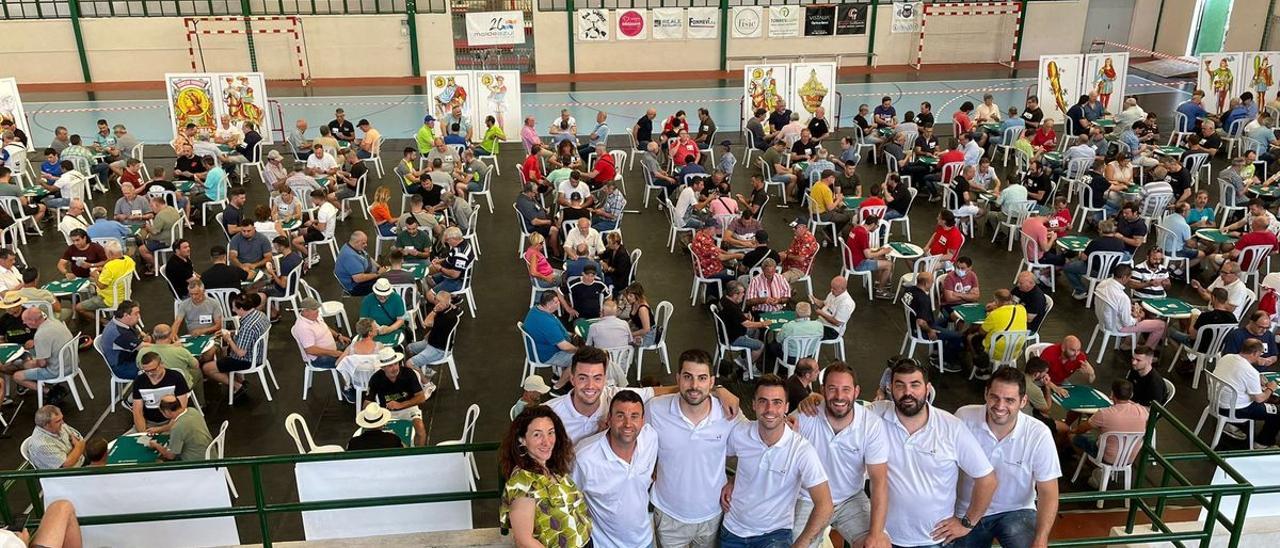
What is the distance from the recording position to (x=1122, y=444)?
7020 millimetres

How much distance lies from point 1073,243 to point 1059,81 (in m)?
10.8

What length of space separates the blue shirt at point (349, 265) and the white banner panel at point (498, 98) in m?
9.47

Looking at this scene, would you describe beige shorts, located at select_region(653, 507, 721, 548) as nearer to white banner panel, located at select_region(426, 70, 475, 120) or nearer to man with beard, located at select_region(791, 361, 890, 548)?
man with beard, located at select_region(791, 361, 890, 548)

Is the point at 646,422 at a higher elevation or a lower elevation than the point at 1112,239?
higher

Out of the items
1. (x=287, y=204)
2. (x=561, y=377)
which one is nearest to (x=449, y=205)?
(x=287, y=204)

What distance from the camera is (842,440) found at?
14.5 feet

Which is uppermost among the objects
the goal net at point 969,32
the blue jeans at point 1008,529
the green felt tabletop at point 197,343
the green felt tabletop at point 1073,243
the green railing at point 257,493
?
the goal net at point 969,32

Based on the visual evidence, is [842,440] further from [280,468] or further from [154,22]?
[154,22]

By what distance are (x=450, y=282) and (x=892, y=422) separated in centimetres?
675

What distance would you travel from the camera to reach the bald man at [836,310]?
357 inches

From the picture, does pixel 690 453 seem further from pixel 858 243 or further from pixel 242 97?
pixel 242 97

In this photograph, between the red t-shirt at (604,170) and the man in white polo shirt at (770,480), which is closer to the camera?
the man in white polo shirt at (770,480)

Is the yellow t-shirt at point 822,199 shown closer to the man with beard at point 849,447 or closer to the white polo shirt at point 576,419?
the man with beard at point 849,447

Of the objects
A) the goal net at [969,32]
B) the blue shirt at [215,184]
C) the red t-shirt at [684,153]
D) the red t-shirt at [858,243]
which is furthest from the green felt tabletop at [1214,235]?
the goal net at [969,32]
